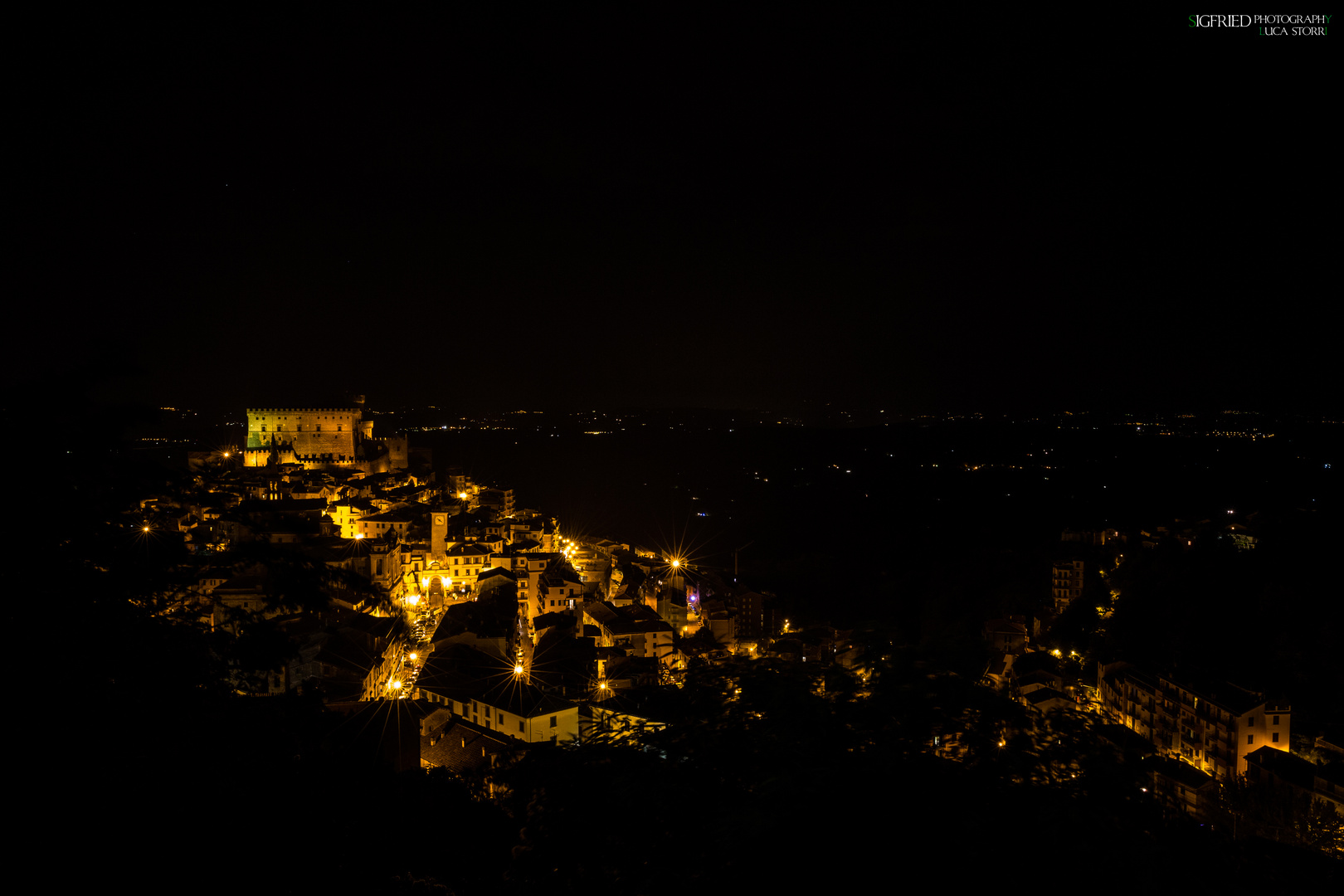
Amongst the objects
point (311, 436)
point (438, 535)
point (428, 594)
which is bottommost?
point (428, 594)

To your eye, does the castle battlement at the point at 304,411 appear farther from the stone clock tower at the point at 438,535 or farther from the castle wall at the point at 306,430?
the stone clock tower at the point at 438,535

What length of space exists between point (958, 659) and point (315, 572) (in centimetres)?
269

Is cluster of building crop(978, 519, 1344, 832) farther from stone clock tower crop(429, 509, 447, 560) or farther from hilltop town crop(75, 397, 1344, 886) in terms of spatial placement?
stone clock tower crop(429, 509, 447, 560)

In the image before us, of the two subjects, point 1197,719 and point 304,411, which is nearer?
point 1197,719

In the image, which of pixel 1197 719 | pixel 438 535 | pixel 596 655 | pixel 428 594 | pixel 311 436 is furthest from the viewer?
pixel 311 436

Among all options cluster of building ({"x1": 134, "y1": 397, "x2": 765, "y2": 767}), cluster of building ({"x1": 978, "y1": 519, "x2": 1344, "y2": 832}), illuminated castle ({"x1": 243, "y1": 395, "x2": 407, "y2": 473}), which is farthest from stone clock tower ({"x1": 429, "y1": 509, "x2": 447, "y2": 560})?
cluster of building ({"x1": 978, "y1": 519, "x2": 1344, "y2": 832})

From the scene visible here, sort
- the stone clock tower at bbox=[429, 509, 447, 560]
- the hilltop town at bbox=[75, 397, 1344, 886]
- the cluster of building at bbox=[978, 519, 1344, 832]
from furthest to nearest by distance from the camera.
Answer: the stone clock tower at bbox=[429, 509, 447, 560] → the cluster of building at bbox=[978, 519, 1344, 832] → the hilltop town at bbox=[75, 397, 1344, 886]

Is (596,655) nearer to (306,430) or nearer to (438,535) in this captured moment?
(438,535)

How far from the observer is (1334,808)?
9695mm

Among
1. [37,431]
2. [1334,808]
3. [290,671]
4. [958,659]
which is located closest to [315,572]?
[37,431]

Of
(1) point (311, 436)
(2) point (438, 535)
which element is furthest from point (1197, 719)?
(1) point (311, 436)

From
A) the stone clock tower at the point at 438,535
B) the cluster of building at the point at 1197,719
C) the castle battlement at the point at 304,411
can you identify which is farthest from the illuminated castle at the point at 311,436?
the cluster of building at the point at 1197,719

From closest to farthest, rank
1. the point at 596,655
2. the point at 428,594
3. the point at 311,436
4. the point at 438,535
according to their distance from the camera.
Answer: the point at 596,655, the point at 428,594, the point at 438,535, the point at 311,436

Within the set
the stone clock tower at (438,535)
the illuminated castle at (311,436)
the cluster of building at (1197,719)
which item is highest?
the illuminated castle at (311,436)
